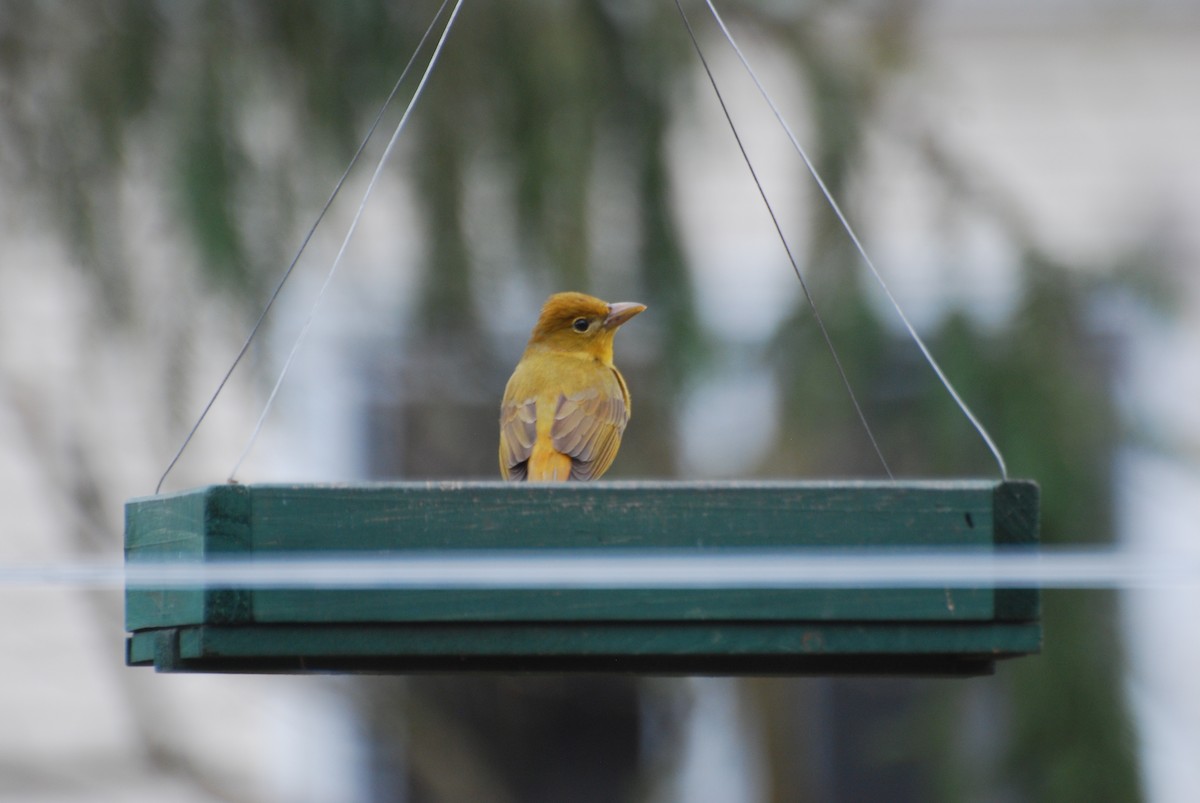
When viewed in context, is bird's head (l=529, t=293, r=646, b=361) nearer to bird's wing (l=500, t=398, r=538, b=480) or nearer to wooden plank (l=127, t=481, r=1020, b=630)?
bird's wing (l=500, t=398, r=538, b=480)

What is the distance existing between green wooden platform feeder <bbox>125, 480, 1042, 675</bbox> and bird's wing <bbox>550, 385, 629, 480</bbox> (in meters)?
1.14

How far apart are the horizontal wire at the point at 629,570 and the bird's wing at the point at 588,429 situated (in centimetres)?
116

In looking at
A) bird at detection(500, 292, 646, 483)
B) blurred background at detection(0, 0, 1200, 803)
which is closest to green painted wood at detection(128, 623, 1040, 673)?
bird at detection(500, 292, 646, 483)

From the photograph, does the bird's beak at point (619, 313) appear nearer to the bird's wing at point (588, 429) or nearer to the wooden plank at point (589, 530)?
the bird's wing at point (588, 429)

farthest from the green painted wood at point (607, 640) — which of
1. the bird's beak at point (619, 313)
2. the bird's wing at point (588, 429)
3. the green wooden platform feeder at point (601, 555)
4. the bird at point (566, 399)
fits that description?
the bird's beak at point (619, 313)

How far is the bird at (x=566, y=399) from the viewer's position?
11.4 feet

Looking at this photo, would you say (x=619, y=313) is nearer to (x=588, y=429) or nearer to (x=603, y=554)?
(x=588, y=429)

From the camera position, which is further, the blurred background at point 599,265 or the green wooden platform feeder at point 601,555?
the blurred background at point 599,265

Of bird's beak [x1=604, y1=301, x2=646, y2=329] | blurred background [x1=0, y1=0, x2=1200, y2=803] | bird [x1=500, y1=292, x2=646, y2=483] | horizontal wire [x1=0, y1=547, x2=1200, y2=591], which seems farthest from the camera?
blurred background [x1=0, y1=0, x2=1200, y2=803]

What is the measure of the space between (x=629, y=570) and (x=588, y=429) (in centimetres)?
130

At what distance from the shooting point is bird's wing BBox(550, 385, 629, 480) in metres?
3.48

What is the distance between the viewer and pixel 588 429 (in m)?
3.56

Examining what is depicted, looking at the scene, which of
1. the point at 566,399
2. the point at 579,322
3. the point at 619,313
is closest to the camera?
the point at 566,399

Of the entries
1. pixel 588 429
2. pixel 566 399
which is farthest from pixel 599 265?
pixel 588 429
